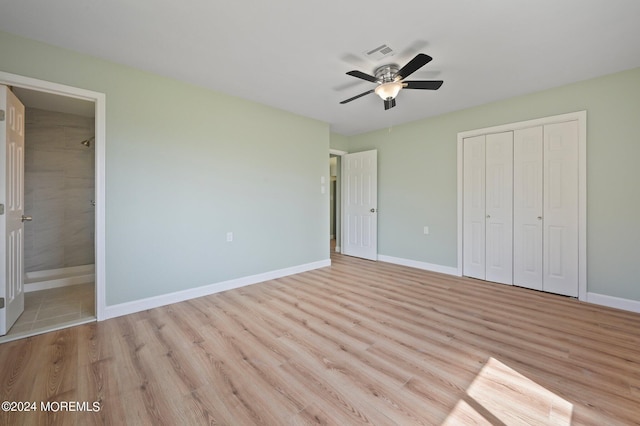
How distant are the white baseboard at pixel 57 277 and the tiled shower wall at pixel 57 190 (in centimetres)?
7

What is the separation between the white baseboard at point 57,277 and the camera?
3438 millimetres

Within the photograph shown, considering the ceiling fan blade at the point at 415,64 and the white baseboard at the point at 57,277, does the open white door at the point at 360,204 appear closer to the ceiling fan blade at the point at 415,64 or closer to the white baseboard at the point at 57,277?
the ceiling fan blade at the point at 415,64

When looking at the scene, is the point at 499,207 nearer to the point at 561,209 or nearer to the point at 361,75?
the point at 561,209

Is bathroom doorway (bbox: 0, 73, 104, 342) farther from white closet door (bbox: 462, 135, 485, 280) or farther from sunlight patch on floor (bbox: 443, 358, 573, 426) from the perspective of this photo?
white closet door (bbox: 462, 135, 485, 280)

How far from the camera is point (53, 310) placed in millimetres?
2762

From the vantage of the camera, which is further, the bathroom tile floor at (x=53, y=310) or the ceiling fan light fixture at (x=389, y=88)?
the ceiling fan light fixture at (x=389, y=88)

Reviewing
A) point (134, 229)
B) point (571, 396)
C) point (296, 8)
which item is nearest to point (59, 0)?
point (296, 8)

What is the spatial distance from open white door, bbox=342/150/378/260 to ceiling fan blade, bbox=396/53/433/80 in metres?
2.60

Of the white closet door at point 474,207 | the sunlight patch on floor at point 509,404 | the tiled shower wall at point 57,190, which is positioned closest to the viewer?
the sunlight patch on floor at point 509,404

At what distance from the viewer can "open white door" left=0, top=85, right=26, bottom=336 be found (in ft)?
7.20

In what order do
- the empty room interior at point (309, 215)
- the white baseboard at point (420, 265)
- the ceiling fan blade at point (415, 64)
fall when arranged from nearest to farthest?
the empty room interior at point (309, 215) → the ceiling fan blade at point (415, 64) → the white baseboard at point (420, 265)

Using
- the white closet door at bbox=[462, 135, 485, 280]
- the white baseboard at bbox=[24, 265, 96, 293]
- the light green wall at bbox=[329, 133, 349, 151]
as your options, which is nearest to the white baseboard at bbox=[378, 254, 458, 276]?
the white closet door at bbox=[462, 135, 485, 280]

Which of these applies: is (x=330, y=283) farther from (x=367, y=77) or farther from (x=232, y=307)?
(x=367, y=77)

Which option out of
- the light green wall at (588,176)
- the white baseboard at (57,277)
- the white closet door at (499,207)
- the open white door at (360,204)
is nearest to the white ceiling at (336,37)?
the light green wall at (588,176)
